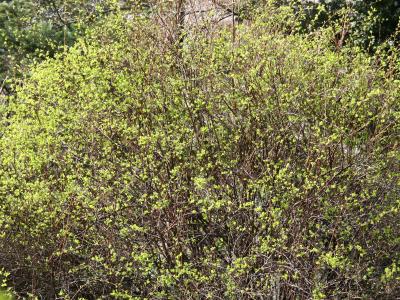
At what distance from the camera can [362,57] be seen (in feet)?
22.8

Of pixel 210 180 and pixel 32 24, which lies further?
pixel 32 24

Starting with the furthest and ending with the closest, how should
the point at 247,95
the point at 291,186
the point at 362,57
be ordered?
1. the point at 362,57
2. the point at 247,95
3. the point at 291,186

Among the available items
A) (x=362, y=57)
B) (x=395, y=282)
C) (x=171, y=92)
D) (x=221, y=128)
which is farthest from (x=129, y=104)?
(x=395, y=282)

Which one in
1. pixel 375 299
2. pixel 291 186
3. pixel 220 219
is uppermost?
pixel 291 186

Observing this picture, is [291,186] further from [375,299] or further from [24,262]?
[24,262]

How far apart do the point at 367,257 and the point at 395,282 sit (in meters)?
0.30

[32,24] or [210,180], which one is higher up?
[210,180]

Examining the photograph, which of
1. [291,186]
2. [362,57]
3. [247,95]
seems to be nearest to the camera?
[291,186]

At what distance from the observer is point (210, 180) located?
6.15m

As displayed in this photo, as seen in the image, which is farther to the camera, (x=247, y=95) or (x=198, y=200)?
(x=247, y=95)

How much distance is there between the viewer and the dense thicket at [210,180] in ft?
19.3

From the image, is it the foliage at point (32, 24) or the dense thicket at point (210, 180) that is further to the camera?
the foliage at point (32, 24)

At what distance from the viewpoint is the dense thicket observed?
5.89 m

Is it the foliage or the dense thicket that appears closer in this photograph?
the dense thicket
